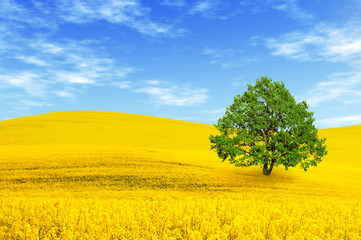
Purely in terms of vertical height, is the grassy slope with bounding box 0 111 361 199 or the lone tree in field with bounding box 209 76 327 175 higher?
the lone tree in field with bounding box 209 76 327 175

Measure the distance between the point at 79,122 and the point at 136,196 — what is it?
44.0m

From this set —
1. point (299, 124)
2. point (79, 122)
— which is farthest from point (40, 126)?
point (299, 124)

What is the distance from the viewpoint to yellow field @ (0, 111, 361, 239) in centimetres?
711

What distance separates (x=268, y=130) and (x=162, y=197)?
1054 cm

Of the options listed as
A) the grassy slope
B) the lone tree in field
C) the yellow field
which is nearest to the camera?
the yellow field

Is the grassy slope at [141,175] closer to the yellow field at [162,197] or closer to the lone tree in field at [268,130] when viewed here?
the yellow field at [162,197]

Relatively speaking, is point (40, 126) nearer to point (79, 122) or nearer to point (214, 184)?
point (79, 122)

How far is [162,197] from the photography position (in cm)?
1698

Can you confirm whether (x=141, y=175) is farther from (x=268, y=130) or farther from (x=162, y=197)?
(x=268, y=130)

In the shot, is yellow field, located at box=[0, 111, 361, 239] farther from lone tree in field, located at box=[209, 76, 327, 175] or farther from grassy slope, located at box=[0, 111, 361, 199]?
lone tree in field, located at box=[209, 76, 327, 175]

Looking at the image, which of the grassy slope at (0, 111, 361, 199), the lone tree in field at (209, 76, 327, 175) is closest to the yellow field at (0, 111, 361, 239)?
the grassy slope at (0, 111, 361, 199)

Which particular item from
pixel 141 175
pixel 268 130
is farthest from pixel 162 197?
pixel 268 130

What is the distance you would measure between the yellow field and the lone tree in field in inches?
78.8

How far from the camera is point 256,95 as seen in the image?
79.9ft
